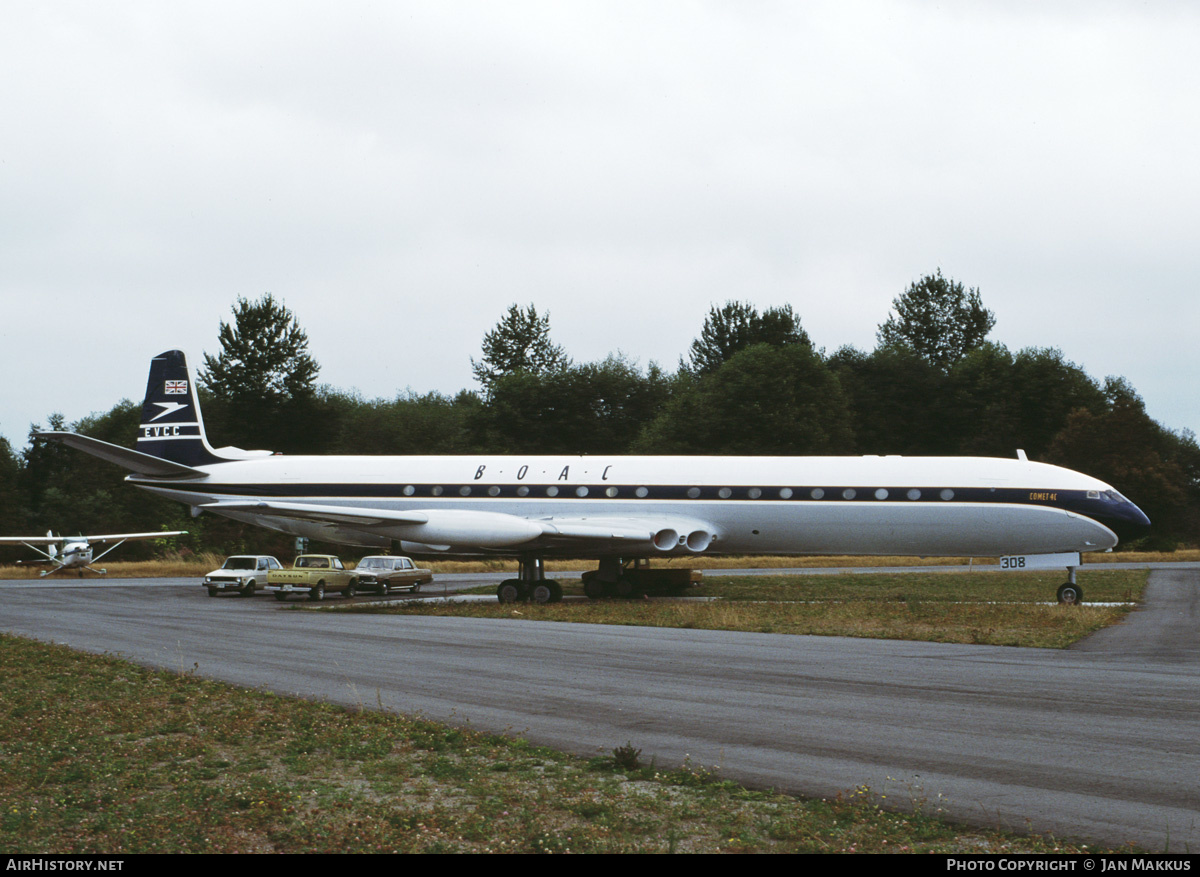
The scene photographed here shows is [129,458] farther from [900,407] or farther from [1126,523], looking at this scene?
[900,407]

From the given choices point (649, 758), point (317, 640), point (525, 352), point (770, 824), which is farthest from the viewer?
point (525, 352)

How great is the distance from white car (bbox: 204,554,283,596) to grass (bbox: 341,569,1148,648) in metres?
6.68

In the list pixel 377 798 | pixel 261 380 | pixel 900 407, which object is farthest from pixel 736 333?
pixel 377 798

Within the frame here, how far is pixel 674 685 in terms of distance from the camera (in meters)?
12.3

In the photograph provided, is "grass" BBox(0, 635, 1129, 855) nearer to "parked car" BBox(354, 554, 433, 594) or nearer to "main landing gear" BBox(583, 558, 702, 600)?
"main landing gear" BBox(583, 558, 702, 600)

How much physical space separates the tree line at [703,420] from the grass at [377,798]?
5241cm

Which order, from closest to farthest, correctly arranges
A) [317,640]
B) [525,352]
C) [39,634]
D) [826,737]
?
1. [826,737]
2. [317,640]
3. [39,634]
4. [525,352]

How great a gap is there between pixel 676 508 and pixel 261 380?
57.4m

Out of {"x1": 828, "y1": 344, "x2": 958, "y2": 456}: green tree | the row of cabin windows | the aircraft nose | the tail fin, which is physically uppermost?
{"x1": 828, "y1": 344, "x2": 958, "y2": 456}: green tree

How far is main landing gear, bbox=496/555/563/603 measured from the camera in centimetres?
2617

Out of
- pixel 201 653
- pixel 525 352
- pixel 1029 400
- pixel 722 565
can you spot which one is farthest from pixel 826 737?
pixel 525 352

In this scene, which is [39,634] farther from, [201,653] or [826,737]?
[826,737]

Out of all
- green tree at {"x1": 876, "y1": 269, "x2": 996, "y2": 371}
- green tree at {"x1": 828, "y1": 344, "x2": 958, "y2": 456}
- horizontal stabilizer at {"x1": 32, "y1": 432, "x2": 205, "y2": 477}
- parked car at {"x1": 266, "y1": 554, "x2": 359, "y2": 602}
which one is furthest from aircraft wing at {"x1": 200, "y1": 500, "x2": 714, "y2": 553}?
green tree at {"x1": 876, "y1": 269, "x2": 996, "y2": 371}

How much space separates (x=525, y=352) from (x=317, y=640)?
79.6 m
